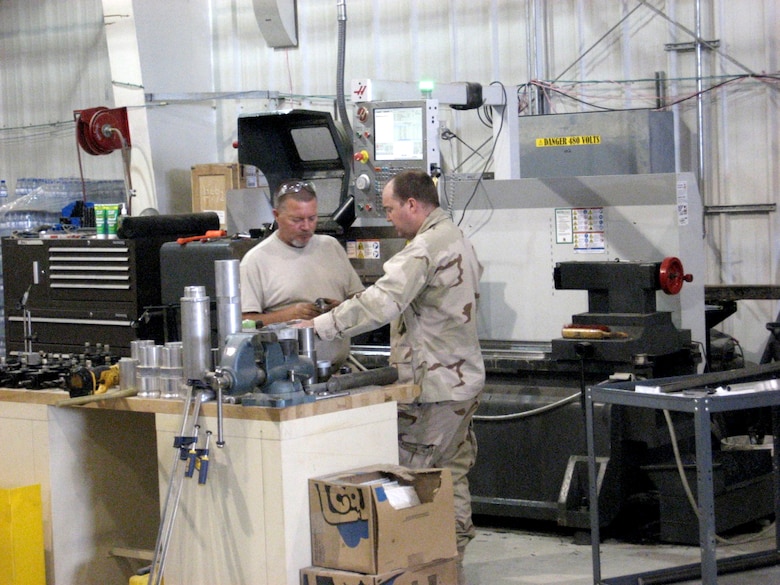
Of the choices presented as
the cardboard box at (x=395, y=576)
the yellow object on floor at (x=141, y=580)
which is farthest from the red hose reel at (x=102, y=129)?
the cardboard box at (x=395, y=576)

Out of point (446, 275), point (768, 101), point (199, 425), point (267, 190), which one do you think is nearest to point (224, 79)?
point (267, 190)

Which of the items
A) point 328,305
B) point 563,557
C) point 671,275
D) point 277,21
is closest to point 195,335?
point 328,305

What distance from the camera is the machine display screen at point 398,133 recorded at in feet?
13.6

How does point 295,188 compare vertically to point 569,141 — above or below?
below

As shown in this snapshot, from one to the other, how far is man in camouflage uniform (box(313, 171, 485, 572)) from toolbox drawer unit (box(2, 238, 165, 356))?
202 centimetres

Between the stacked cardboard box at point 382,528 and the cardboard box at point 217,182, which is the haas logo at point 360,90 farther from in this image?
the stacked cardboard box at point 382,528

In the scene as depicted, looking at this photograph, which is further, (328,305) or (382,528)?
(328,305)

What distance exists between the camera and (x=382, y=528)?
2412mm

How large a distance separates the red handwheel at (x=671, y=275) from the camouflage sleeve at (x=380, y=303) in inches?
41.2

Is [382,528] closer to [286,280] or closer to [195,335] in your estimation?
[195,335]

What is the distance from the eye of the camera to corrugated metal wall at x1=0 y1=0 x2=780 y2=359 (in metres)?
5.30

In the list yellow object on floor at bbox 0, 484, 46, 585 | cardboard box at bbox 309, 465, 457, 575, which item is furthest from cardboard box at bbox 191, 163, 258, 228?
cardboard box at bbox 309, 465, 457, 575

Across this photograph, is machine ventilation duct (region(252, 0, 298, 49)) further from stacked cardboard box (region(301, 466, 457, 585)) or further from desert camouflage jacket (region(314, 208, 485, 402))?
stacked cardboard box (region(301, 466, 457, 585))

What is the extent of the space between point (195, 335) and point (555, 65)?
3.68 metres
